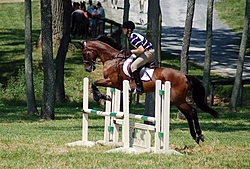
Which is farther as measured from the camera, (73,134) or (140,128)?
(73,134)

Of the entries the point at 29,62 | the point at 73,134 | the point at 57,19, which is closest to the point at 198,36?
the point at 57,19

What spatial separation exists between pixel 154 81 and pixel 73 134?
304 centimetres

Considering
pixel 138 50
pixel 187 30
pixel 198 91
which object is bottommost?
pixel 198 91

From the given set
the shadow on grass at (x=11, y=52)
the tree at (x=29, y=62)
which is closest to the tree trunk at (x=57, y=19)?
the shadow on grass at (x=11, y=52)

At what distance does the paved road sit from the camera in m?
40.2

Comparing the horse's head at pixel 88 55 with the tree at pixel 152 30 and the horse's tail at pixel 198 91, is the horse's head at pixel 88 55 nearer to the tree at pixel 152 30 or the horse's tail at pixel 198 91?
the horse's tail at pixel 198 91

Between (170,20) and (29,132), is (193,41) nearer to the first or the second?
(170,20)

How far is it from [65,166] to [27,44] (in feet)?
43.2

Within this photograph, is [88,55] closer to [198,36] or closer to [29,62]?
[29,62]

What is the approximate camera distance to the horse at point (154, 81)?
1534 centimetres

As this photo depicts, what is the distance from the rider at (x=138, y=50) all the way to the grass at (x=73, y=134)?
5.32 ft

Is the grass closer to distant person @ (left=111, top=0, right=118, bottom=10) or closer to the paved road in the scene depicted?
the paved road

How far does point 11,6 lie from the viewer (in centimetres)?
5191

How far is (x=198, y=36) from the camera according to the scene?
49.2m
